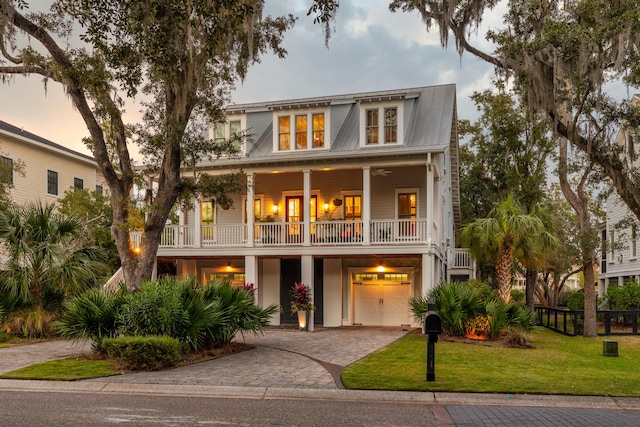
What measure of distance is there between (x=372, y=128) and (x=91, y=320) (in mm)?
12637

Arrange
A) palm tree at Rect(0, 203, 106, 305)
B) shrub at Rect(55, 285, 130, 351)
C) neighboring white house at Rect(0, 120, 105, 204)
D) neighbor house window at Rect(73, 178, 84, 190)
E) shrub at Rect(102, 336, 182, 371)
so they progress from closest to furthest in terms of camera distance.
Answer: shrub at Rect(102, 336, 182, 371)
shrub at Rect(55, 285, 130, 351)
palm tree at Rect(0, 203, 106, 305)
neighboring white house at Rect(0, 120, 105, 204)
neighbor house window at Rect(73, 178, 84, 190)

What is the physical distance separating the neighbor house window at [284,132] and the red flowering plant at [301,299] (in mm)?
5613

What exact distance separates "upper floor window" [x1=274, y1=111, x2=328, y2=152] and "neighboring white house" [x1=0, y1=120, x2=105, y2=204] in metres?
13.0

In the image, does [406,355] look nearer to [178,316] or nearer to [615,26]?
[178,316]

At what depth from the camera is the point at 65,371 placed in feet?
32.9

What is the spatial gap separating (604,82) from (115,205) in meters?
12.1

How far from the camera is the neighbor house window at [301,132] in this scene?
21.2 meters

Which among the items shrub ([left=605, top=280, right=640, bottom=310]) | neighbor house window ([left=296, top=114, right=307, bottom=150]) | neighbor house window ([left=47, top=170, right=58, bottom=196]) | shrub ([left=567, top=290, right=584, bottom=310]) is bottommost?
shrub ([left=567, top=290, right=584, bottom=310])

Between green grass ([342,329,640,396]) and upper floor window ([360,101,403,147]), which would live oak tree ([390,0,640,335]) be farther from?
upper floor window ([360,101,403,147])

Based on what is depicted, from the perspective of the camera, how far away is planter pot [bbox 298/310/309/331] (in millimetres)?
19094

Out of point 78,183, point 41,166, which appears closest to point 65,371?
point 41,166

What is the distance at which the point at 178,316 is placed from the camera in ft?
36.0

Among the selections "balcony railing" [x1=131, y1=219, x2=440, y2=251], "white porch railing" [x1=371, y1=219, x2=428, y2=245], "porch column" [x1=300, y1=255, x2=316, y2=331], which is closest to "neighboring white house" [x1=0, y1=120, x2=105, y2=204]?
"balcony railing" [x1=131, y1=219, x2=440, y2=251]

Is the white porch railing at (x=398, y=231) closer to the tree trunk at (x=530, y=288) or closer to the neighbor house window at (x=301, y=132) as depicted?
the neighbor house window at (x=301, y=132)
